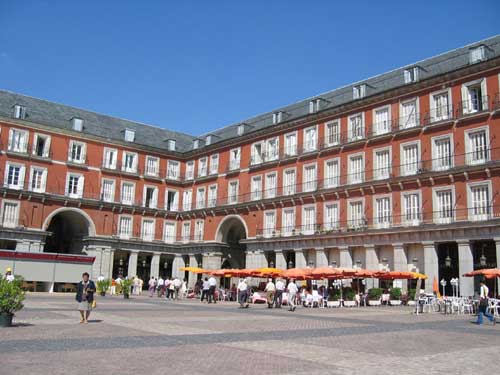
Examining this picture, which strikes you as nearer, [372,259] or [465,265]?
[465,265]

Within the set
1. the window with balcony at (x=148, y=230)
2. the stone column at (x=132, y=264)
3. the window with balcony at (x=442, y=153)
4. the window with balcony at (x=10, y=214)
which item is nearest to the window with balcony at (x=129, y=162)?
the window with balcony at (x=148, y=230)

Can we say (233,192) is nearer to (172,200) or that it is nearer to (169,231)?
(172,200)

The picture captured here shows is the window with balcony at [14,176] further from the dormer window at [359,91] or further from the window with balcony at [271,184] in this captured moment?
A: the dormer window at [359,91]

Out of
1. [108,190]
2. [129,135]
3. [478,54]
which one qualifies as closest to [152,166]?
[129,135]

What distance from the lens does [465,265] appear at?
30547mm

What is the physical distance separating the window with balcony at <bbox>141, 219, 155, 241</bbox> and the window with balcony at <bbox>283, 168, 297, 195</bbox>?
54.2 ft

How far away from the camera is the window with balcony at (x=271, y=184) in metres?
44.7

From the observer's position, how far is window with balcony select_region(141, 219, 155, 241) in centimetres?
5241

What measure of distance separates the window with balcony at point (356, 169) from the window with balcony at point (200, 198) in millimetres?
18455

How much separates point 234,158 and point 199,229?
27.6 feet

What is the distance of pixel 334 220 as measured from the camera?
39156mm

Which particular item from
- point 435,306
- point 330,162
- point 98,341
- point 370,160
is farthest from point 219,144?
point 98,341

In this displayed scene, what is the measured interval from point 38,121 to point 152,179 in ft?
41.0

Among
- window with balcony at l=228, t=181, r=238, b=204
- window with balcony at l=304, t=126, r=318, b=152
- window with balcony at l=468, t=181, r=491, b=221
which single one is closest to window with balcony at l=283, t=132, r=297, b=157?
window with balcony at l=304, t=126, r=318, b=152
